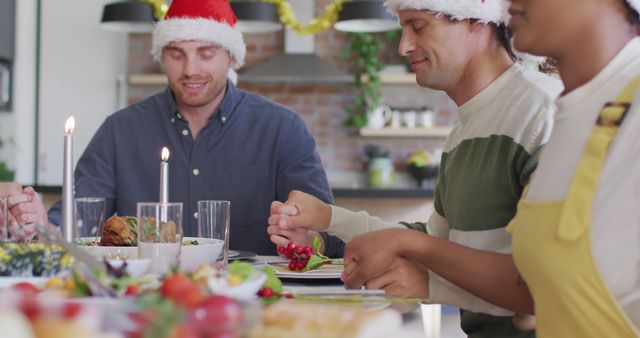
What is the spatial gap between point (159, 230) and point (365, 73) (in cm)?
547

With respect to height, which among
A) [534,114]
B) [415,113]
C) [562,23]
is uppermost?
[562,23]

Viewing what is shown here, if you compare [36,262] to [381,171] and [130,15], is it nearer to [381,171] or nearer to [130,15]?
[130,15]

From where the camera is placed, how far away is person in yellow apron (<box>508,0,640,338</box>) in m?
1.16

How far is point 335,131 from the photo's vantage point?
711 centimetres

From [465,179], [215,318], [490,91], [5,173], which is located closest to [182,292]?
[215,318]

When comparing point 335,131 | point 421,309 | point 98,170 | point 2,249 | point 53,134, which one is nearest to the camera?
point 421,309

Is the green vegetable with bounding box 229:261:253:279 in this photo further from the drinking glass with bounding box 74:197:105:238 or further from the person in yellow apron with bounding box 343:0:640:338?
the drinking glass with bounding box 74:197:105:238

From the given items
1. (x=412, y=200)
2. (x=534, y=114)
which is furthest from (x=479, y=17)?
(x=412, y=200)

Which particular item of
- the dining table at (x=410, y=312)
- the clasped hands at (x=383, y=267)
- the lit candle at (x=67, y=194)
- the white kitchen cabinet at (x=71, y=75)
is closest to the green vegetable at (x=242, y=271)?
the dining table at (x=410, y=312)

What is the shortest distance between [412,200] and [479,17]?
141 inches

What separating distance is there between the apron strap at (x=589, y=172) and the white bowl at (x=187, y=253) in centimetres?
69

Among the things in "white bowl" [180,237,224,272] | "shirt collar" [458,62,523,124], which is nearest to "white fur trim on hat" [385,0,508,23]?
"shirt collar" [458,62,523,124]

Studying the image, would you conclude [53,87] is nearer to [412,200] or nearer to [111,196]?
[412,200]

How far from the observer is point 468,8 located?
1.89m
